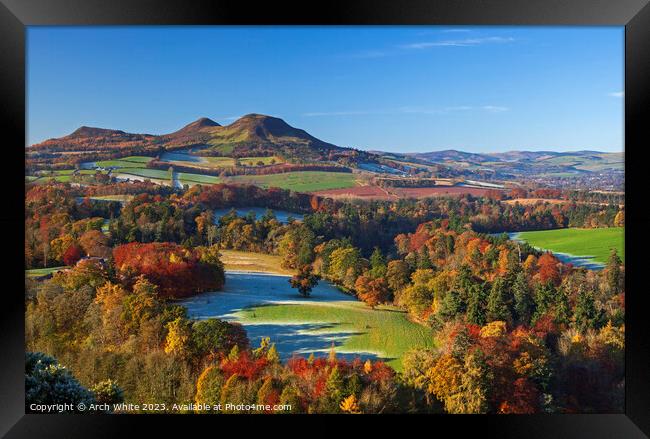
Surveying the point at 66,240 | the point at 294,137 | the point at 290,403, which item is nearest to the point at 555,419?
the point at 290,403

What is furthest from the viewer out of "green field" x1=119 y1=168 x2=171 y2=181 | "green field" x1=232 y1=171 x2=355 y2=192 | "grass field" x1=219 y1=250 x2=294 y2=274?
"green field" x1=119 y1=168 x2=171 y2=181

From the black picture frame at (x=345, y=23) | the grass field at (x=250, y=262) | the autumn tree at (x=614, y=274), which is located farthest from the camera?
the grass field at (x=250, y=262)

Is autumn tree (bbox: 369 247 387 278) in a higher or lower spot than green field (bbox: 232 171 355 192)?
lower

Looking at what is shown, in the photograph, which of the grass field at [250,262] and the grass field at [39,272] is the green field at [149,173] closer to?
the grass field at [250,262]

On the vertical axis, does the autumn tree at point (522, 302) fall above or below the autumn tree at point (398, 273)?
below

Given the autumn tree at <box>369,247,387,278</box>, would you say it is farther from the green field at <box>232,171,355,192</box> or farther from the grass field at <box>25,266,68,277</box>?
the grass field at <box>25,266,68,277</box>

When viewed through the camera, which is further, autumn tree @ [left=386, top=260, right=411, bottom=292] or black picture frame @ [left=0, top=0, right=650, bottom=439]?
autumn tree @ [left=386, top=260, right=411, bottom=292]

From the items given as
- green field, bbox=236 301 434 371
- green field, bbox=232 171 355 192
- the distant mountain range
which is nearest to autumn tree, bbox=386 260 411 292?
green field, bbox=236 301 434 371

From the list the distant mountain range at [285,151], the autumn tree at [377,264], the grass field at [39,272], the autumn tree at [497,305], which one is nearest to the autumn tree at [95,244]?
the grass field at [39,272]
